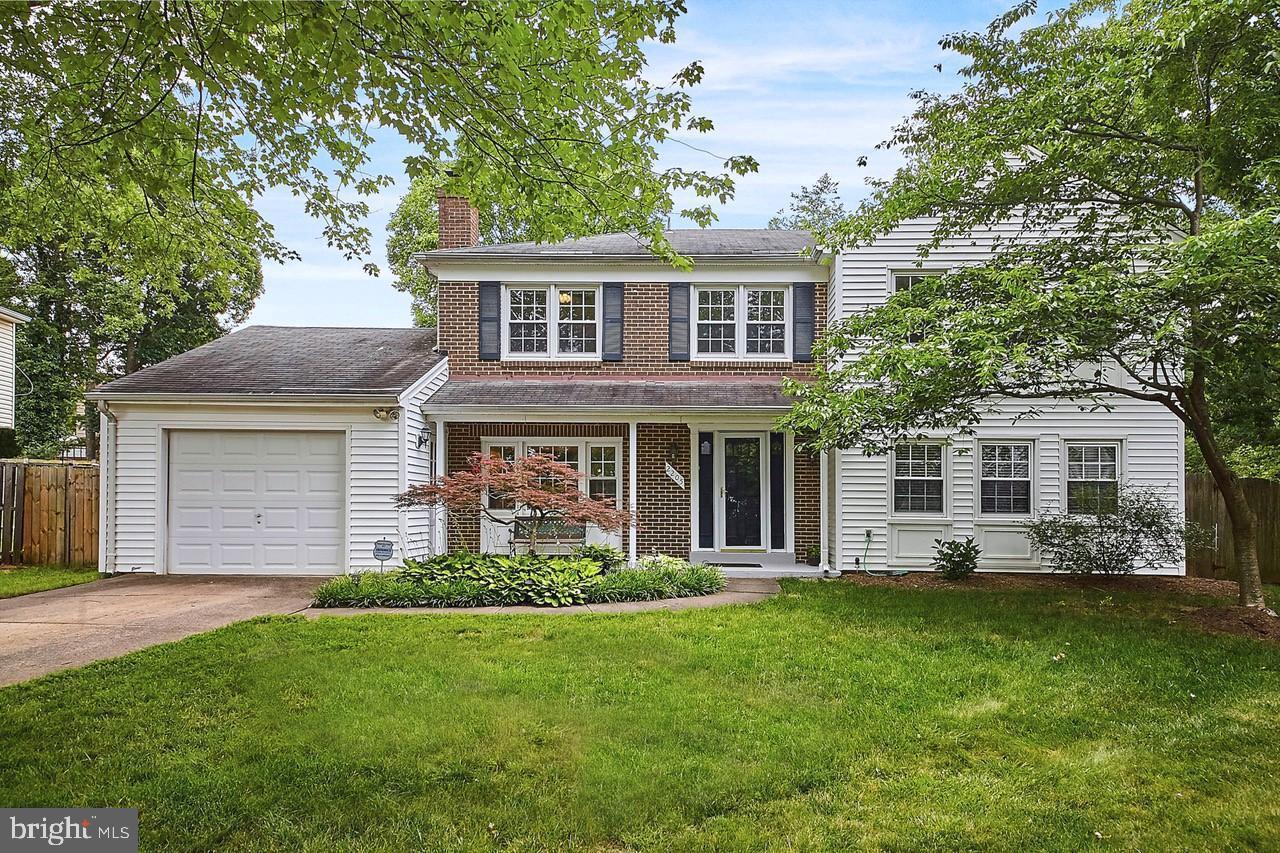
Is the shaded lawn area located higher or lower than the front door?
lower

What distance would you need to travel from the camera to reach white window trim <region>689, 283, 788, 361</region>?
12.3 m

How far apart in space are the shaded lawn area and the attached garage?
12.3 ft

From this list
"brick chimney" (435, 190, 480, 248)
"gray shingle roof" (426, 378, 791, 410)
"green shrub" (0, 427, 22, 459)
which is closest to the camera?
"gray shingle roof" (426, 378, 791, 410)

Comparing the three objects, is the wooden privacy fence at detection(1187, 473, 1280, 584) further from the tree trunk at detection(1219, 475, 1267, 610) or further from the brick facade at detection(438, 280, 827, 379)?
the brick facade at detection(438, 280, 827, 379)

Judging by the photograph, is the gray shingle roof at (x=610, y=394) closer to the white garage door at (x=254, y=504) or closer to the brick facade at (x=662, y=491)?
the brick facade at (x=662, y=491)

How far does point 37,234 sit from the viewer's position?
27.0 ft

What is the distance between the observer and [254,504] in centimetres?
1063

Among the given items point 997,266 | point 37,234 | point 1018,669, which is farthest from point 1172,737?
point 37,234

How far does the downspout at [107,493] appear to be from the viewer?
10.4m

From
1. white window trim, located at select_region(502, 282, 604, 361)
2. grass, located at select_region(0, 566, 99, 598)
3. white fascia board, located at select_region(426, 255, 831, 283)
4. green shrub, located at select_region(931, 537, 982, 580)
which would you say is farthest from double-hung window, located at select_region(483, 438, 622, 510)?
grass, located at select_region(0, 566, 99, 598)

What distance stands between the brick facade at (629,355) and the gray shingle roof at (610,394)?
174mm

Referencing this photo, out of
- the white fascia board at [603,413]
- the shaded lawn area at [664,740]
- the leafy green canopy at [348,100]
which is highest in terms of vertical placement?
the leafy green canopy at [348,100]

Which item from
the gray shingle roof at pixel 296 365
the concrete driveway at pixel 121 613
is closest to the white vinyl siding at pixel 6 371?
the gray shingle roof at pixel 296 365

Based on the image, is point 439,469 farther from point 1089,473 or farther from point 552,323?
point 1089,473
